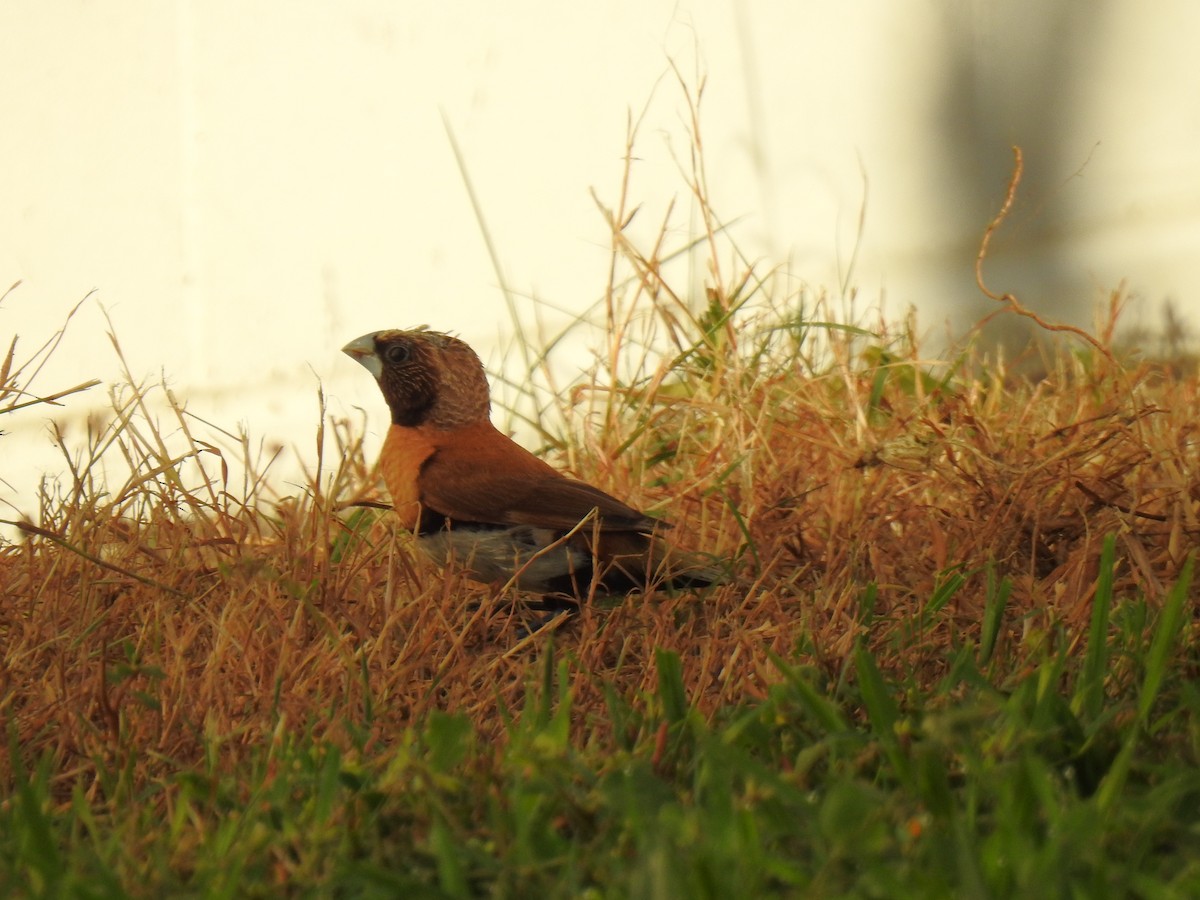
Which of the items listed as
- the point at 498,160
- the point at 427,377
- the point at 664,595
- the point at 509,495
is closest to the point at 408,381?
the point at 427,377

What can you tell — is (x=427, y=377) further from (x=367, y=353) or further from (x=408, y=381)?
(x=367, y=353)

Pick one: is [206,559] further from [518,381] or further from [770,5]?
[770,5]

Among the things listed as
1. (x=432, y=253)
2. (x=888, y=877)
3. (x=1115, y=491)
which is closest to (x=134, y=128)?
(x=432, y=253)

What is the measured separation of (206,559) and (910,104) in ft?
8.89

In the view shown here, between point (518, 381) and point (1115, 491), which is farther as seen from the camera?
point (518, 381)

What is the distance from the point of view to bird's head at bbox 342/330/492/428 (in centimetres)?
318

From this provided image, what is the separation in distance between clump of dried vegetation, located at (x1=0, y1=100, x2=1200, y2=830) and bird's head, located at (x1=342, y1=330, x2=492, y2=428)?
0.87ft

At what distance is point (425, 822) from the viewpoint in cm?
183

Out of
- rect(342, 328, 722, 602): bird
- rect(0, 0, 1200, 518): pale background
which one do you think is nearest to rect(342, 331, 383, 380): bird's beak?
rect(342, 328, 722, 602): bird

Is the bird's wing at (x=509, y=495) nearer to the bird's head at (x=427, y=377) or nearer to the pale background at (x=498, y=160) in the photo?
the bird's head at (x=427, y=377)

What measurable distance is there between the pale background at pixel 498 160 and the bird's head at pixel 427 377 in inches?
39.8

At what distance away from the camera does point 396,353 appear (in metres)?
3.23

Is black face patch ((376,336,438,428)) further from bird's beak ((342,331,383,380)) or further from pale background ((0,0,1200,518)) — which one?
pale background ((0,0,1200,518))

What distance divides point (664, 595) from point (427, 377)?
2.47ft
